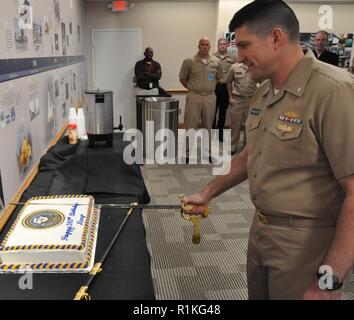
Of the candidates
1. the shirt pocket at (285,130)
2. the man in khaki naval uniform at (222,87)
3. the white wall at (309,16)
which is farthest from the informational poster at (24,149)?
the white wall at (309,16)

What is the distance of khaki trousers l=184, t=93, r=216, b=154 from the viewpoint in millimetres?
4898

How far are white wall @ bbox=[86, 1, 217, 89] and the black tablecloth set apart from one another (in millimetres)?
4687

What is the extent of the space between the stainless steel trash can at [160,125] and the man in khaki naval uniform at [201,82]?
0.23 meters

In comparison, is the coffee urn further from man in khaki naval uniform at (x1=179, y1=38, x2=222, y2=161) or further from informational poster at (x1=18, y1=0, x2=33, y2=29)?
man in khaki naval uniform at (x1=179, y1=38, x2=222, y2=161)

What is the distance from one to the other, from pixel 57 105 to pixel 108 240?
193 cm

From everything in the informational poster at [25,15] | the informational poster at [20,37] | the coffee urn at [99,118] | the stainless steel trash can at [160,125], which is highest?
the informational poster at [25,15]

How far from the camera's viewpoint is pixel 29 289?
0.97m

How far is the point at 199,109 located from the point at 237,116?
0.59 metres

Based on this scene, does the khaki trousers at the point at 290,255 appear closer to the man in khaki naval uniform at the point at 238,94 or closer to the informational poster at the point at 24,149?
the informational poster at the point at 24,149

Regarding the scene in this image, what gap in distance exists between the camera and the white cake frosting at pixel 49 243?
1.00 metres

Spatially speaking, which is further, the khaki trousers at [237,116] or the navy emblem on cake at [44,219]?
the khaki trousers at [237,116]

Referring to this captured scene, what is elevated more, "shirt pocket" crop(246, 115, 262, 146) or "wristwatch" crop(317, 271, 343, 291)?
"shirt pocket" crop(246, 115, 262, 146)

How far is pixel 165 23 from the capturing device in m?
6.86

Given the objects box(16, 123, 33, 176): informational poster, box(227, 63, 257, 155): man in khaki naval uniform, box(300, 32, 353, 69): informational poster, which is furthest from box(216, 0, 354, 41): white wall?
box(16, 123, 33, 176): informational poster
